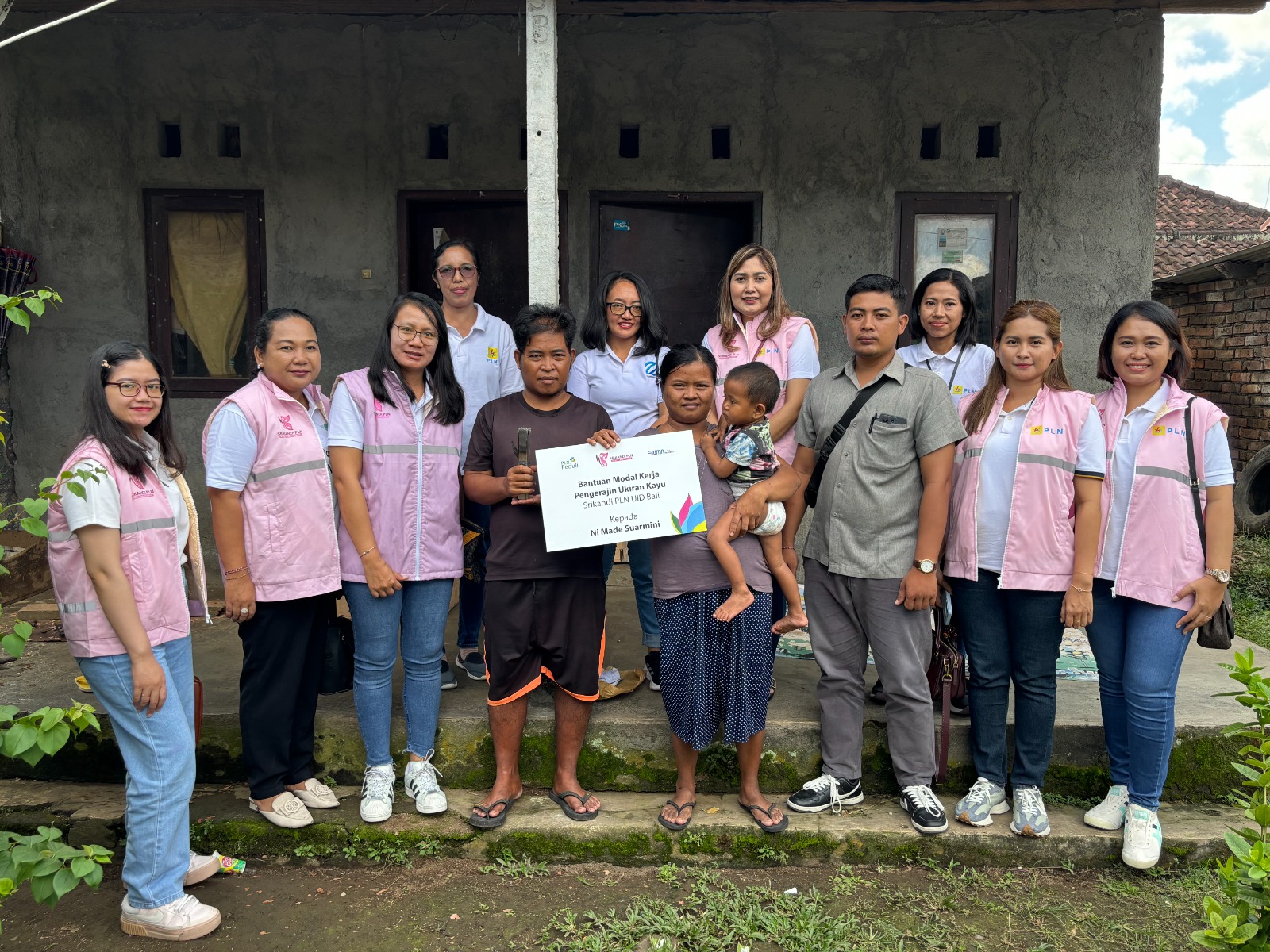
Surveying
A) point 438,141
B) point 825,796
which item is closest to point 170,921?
point 825,796

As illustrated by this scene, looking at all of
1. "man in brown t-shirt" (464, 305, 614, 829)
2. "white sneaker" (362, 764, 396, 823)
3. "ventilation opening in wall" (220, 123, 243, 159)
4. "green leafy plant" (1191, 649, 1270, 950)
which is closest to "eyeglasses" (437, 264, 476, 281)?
"man in brown t-shirt" (464, 305, 614, 829)

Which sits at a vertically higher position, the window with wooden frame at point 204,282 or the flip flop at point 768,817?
the window with wooden frame at point 204,282

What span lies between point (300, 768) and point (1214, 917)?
3012 millimetres

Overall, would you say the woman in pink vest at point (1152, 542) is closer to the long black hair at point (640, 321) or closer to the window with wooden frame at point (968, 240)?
the long black hair at point (640, 321)

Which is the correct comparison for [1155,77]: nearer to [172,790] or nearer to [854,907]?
[854,907]

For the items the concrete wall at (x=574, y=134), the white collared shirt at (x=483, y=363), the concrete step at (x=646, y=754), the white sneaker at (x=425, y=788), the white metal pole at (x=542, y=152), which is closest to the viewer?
the white sneaker at (x=425, y=788)

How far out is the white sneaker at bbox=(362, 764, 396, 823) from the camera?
3.35 meters

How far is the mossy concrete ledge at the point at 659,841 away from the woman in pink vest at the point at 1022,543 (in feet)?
0.46

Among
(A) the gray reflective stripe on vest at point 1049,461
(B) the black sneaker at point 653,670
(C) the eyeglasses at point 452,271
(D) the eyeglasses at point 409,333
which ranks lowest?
(B) the black sneaker at point 653,670

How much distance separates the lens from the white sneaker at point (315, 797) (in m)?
3.43

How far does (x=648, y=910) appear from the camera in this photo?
2975 millimetres

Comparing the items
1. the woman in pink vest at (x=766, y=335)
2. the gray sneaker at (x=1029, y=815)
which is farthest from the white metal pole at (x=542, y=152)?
the gray sneaker at (x=1029, y=815)

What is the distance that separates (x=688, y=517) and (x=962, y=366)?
1419 mm

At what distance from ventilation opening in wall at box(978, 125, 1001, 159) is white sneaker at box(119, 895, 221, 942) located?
→ 6.14 metres
